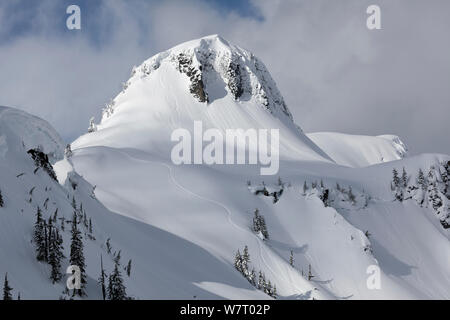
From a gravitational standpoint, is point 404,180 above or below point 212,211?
above

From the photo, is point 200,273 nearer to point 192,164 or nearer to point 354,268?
point 354,268

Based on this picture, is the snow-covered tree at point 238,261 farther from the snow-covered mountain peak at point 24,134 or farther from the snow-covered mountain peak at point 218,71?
the snow-covered mountain peak at point 218,71

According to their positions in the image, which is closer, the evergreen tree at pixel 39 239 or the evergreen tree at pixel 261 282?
the evergreen tree at pixel 39 239

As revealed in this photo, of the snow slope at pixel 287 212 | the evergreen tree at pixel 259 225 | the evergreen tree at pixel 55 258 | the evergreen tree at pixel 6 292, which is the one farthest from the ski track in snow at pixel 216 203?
the evergreen tree at pixel 6 292

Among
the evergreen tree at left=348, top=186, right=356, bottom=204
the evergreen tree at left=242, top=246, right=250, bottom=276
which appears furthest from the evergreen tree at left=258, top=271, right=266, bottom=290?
the evergreen tree at left=348, top=186, right=356, bottom=204

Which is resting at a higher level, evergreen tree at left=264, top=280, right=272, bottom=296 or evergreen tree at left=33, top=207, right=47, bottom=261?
evergreen tree at left=33, top=207, right=47, bottom=261

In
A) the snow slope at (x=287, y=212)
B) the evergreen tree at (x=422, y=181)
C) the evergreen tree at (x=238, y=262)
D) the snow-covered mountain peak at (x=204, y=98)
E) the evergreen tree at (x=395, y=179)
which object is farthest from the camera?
the snow-covered mountain peak at (x=204, y=98)

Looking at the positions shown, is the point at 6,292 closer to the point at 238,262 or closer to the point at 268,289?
the point at 238,262

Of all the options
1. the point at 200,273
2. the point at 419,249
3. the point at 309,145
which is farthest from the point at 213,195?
the point at 309,145

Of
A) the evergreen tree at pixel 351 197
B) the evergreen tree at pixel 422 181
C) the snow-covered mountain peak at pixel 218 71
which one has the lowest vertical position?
the evergreen tree at pixel 351 197

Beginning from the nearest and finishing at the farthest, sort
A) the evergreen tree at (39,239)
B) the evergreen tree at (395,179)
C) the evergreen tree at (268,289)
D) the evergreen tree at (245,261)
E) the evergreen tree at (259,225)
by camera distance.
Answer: the evergreen tree at (39,239), the evergreen tree at (268,289), the evergreen tree at (245,261), the evergreen tree at (259,225), the evergreen tree at (395,179)

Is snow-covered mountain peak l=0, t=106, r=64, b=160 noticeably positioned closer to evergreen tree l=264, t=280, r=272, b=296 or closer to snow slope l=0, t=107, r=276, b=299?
snow slope l=0, t=107, r=276, b=299

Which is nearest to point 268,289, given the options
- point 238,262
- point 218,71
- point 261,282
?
point 261,282
